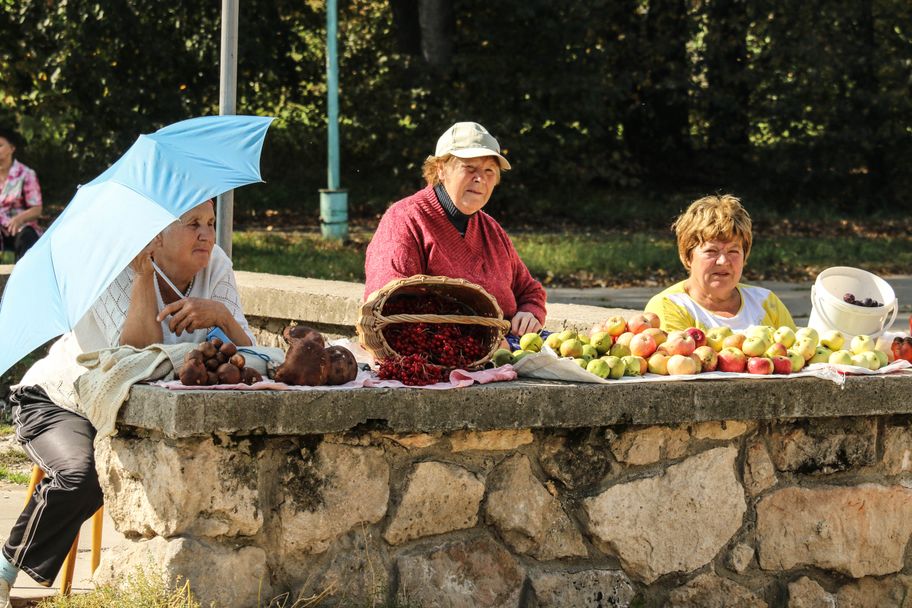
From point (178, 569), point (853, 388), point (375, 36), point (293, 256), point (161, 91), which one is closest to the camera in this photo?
point (178, 569)

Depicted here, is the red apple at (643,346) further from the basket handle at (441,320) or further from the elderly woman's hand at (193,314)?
the elderly woman's hand at (193,314)

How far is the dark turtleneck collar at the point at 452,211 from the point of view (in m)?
4.45

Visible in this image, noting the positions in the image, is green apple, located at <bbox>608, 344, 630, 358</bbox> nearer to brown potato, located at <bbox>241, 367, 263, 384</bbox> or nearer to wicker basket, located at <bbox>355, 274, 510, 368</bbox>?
wicker basket, located at <bbox>355, 274, 510, 368</bbox>

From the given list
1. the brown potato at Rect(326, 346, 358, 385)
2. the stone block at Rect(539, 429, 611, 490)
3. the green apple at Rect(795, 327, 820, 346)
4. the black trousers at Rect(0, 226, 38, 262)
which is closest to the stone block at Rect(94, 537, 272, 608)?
the brown potato at Rect(326, 346, 358, 385)

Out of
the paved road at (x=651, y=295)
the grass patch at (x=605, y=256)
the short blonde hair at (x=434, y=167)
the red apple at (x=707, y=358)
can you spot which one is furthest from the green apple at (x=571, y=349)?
the grass patch at (x=605, y=256)

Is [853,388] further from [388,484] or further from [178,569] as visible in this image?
[178,569]

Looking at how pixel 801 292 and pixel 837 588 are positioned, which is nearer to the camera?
pixel 837 588

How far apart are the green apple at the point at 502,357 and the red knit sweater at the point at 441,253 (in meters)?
0.47

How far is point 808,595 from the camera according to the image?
388 centimetres

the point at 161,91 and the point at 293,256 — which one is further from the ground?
the point at 161,91

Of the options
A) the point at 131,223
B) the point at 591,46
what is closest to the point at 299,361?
the point at 131,223

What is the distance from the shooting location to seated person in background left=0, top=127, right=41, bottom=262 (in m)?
8.19

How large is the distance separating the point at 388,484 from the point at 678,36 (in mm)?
16921

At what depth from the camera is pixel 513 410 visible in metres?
3.49
